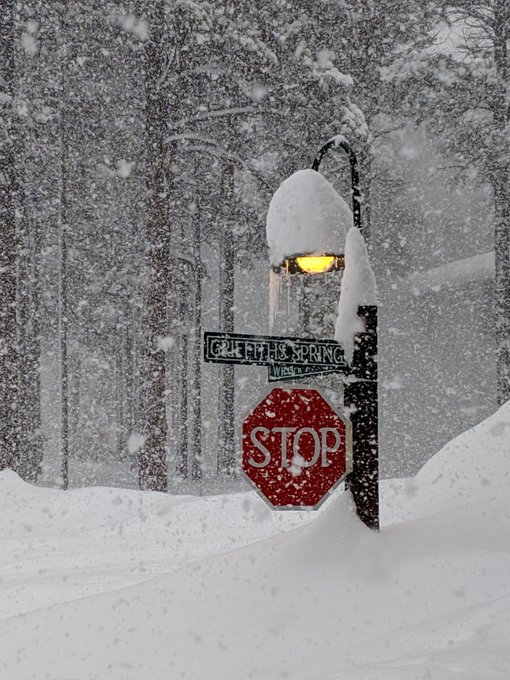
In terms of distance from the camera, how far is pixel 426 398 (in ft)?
91.1

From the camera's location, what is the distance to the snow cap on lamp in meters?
5.81

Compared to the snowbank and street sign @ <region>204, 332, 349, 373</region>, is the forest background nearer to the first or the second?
the snowbank

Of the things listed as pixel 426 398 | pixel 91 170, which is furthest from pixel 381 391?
pixel 91 170

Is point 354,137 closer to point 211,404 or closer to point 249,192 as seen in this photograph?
point 249,192

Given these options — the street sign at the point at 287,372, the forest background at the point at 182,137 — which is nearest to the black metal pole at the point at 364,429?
the street sign at the point at 287,372

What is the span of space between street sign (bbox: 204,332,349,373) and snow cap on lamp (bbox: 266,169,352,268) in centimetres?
71

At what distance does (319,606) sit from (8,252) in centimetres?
962

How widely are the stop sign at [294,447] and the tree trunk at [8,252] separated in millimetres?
7939

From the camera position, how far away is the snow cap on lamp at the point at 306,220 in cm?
581

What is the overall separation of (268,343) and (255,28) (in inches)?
343

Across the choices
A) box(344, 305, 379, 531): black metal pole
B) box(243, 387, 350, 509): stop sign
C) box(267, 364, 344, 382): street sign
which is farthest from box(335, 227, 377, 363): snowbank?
box(243, 387, 350, 509): stop sign

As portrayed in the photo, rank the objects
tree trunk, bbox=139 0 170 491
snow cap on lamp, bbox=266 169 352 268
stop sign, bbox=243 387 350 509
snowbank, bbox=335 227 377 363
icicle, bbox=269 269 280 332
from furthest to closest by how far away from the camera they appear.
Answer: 1. tree trunk, bbox=139 0 170 491
2. icicle, bbox=269 269 280 332
3. snowbank, bbox=335 227 377 363
4. snow cap on lamp, bbox=266 169 352 268
5. stop sign, bbox=243 387 350 509

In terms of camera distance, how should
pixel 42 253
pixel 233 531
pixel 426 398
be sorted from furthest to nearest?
pixel 426 398 → pixel 42 253 → pixel 233 531

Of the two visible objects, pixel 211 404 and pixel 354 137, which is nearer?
pixel 354 137
